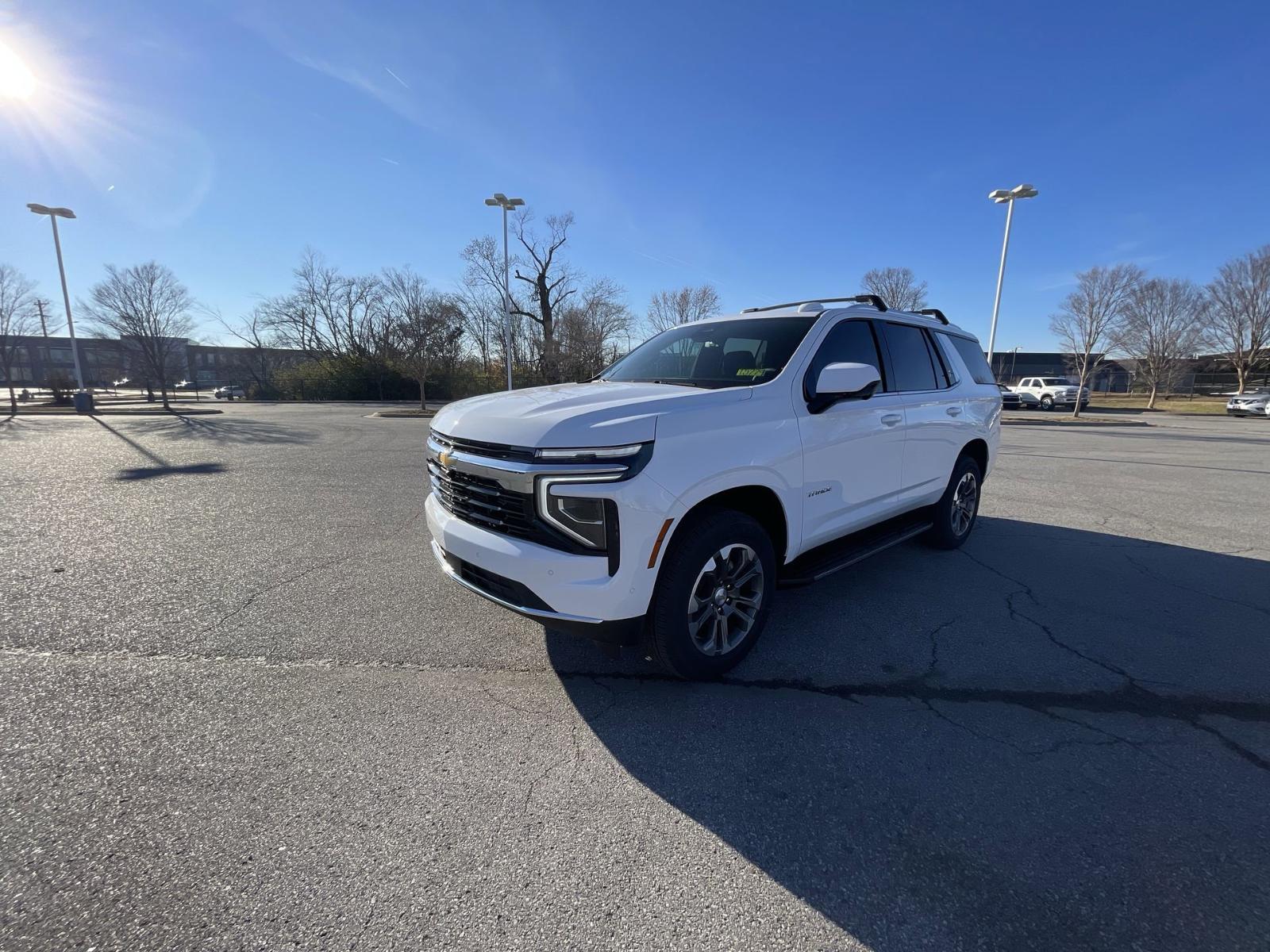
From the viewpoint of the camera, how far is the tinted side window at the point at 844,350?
3326mm

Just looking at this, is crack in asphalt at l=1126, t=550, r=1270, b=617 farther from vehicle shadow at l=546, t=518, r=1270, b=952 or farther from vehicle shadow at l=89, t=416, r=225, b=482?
vehicle shadow at l=89, t=416, r=225, b=482

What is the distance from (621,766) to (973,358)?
5.41 metres

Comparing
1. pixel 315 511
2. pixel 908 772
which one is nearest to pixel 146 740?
pixel 908 772

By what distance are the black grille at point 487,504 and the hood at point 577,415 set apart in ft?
0.74

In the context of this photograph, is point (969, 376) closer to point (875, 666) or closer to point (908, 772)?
point (875, 666)

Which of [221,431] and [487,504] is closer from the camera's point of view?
[487,504]

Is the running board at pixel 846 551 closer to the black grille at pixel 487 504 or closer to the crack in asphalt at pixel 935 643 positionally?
the crack in asphalt at pixel 935 643

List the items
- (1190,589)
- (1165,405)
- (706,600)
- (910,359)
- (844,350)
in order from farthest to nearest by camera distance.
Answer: (1165,405), (910,359), (1190,589), (844,350), (706,600)

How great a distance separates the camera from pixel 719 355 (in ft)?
12.2

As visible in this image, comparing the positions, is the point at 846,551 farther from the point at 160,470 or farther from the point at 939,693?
the point at 160,470

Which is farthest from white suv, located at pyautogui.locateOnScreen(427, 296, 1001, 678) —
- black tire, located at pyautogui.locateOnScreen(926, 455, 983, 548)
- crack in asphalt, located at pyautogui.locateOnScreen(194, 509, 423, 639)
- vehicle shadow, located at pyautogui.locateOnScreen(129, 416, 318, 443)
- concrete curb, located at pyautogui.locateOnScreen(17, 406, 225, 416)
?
concrete curb, located at pyautogui.locateOnScreen(17, 406, 225, 416)

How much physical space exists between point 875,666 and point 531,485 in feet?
7.31

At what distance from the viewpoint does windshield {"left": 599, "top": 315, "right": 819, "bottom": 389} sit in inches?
134

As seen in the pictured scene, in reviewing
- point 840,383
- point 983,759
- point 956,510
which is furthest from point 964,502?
point 983,759
